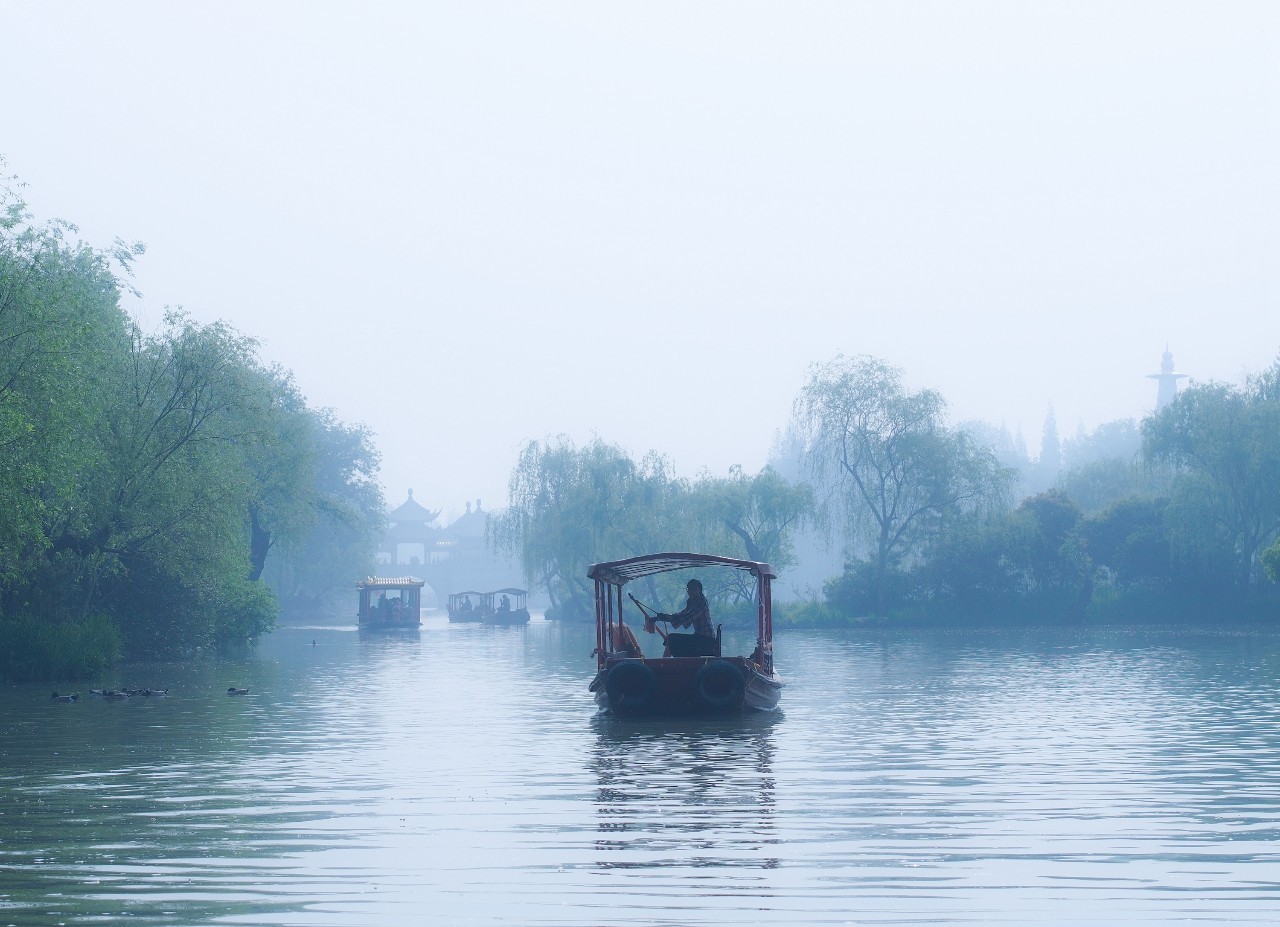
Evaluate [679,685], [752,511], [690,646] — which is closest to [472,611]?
[752,511]

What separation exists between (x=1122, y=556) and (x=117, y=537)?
156 feet

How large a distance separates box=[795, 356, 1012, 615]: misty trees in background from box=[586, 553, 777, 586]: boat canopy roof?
4255 centimetres

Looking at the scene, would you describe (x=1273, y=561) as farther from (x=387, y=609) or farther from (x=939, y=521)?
(x=387, y=609)

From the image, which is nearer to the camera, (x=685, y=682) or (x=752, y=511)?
(x=685, y=682)

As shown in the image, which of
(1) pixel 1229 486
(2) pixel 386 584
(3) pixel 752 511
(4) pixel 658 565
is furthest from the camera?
(2) pixel 386 584

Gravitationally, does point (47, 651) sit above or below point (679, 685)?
above

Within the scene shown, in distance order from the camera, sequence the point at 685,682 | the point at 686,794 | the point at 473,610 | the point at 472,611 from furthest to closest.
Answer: the point at 473,610 < the point at 472,611 < the point at 685,682 < the point at 686,794

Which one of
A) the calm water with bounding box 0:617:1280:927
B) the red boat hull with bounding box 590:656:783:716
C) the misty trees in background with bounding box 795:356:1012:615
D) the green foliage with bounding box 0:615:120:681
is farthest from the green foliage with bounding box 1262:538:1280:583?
the green foliage with bounding box 0:615:120:681

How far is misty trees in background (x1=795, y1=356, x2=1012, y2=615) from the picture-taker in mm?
67438

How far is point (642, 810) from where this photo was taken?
1250cm

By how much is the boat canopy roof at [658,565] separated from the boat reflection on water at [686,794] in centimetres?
273

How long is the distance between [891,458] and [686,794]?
180 feet

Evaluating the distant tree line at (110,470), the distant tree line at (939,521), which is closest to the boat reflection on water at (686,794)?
the distant tree line at (110,470)

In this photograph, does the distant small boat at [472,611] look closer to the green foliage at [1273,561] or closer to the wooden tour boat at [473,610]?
the wooden tour boat at [473,610]
